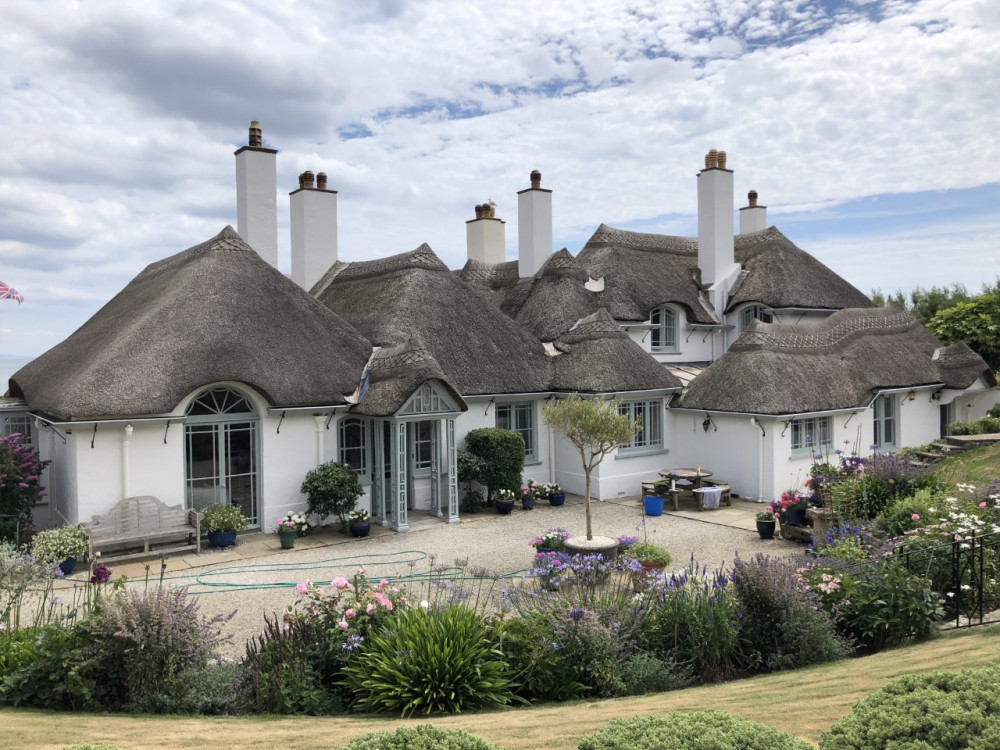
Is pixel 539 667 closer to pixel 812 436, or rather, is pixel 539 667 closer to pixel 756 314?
pixel 812 436

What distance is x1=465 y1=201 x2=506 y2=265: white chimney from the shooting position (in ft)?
91.4

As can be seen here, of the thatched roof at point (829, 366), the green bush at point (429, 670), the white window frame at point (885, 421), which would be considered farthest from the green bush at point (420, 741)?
the white window frame at point (885, 421)

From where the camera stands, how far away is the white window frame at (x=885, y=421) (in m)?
21.5

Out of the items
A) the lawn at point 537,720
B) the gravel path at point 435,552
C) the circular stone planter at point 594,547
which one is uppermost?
the circular stone planter at point 594,547

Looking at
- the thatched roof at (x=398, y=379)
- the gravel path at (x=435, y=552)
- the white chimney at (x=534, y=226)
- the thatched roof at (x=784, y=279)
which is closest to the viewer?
the gravel path at (x=435, y=552)

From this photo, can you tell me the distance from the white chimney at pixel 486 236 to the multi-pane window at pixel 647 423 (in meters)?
10.2

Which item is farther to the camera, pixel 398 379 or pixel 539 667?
pixel 398 379

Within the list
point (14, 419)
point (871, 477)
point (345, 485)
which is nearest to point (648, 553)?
point (871, 477)

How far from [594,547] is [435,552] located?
360 cm

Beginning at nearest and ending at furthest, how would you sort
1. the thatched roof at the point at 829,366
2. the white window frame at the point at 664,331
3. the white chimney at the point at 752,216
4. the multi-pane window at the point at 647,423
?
the thatched roof at the point at 829,366 < the multi-pane window at the point at 647,423 < the white window frame at the point at 664,331 < the white chimney at the point at 752,216

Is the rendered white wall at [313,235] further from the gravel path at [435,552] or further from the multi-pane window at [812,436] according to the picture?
the multi-pane window at [812,436]

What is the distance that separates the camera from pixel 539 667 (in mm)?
7137

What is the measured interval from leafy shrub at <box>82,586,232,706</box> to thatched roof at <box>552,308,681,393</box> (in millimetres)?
12642

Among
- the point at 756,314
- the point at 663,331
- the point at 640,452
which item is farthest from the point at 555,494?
the point at 756,314
